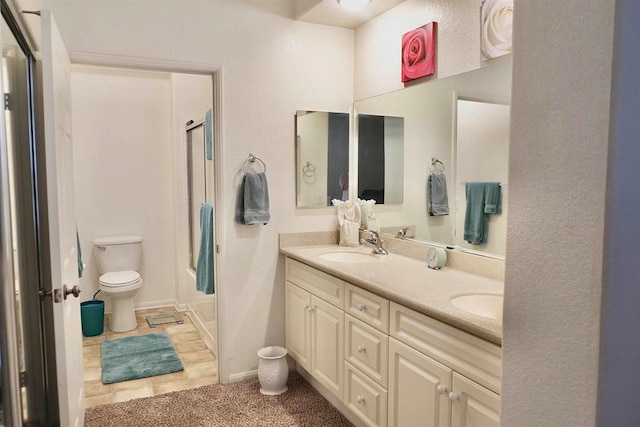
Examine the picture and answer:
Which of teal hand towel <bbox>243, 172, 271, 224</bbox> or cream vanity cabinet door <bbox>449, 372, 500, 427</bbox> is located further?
teal hand towel <bbox>243, 172, 271, 224</bbox>

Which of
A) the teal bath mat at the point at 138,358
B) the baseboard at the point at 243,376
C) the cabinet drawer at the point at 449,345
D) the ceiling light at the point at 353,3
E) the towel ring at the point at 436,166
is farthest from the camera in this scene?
the teal bath mat at the point at 138,358

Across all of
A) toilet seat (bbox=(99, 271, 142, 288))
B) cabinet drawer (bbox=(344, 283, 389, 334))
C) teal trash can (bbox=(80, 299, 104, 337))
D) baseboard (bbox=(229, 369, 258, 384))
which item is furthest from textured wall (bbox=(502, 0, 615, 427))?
teal trash can (bbox=(80, 299, 104, 337))

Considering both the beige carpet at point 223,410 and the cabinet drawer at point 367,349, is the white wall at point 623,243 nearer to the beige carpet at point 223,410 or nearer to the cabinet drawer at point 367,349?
the cabinet drawer at point 367,349

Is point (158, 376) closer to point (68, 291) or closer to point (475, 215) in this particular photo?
point (68, 291)

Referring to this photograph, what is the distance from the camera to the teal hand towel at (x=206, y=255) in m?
3.36

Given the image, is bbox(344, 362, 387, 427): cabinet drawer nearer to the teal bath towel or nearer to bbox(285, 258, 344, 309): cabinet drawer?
bbox(285, 258, 344, 309): cabinet drawer

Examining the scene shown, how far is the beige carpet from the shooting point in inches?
99.0

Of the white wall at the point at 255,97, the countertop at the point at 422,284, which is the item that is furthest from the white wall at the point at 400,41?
the countertop at the point at 422,284

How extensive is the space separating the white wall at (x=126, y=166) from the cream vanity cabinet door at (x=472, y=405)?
11.7ft

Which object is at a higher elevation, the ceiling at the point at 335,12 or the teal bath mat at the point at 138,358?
the ceiling at the point at 335,12

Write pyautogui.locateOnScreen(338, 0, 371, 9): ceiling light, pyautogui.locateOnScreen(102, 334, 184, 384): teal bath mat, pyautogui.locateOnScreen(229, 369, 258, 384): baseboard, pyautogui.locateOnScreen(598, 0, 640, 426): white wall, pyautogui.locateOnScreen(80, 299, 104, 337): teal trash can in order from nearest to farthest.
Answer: pyautogui.locateOnScreen(598, 0, 640, 426): white wall, pyautogui.locateOnScreen(338, 0, 371, 9): ceiling light, pyautogui.locateOnScreen(229, 369, 258, 384): baseboard, pyautogui.locateOnScreen(102, 334, 184, 384): teal bath mat, pyautogui.locateOnScreen(80, 299, 104, 337): teal trash can

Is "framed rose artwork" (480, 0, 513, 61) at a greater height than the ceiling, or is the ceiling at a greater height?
the ceiling

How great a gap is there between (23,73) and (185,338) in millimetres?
2394

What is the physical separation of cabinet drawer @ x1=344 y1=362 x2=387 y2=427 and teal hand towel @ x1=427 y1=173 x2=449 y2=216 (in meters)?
0.93
